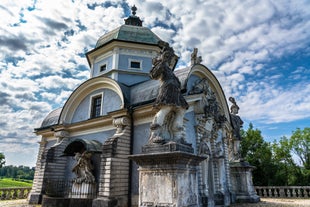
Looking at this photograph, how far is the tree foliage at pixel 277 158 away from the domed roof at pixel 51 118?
2549 centimetres

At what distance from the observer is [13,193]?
19906 mm

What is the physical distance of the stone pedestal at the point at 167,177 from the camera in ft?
17.7

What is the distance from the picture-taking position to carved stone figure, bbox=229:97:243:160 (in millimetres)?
19516

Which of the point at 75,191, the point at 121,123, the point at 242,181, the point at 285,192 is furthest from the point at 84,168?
the point at 285,192

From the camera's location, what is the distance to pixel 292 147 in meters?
32.0

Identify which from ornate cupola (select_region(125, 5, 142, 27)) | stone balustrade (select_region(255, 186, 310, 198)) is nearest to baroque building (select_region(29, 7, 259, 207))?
ornate cupola (select_region(125, 5, 142, 27))

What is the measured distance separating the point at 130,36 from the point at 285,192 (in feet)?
68.7

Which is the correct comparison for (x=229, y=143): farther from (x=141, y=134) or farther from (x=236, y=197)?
(x=141, y=134)

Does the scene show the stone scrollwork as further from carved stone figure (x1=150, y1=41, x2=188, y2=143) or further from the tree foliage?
the tree foliage

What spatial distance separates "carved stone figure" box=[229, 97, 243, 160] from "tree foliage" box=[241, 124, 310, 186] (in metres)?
12.5

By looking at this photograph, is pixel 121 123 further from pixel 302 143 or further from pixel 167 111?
pixel 302 143

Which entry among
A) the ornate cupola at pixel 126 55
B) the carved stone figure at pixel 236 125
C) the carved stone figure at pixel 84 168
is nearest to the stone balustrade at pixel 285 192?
the carved stone figure at pixel 236 125

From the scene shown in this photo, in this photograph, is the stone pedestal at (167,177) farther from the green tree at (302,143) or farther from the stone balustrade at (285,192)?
the green tree at (302,143)

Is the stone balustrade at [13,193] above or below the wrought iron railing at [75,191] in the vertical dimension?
below
